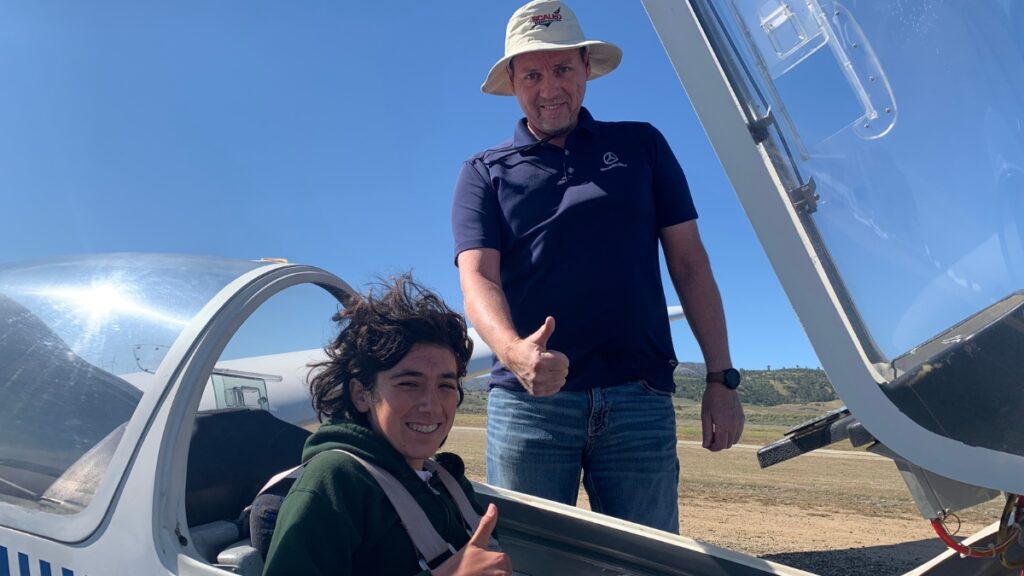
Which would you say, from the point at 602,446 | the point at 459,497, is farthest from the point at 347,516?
the point at 602,446

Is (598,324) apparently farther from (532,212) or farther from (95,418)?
(95,418)

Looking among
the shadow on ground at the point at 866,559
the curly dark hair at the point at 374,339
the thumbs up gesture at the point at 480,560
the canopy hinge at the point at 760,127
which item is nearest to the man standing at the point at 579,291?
the curly dark hair at the point at 374,339

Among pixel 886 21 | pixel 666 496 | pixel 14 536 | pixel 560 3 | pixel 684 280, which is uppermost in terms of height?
pixel 560 3

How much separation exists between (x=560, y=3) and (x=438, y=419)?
1258mm

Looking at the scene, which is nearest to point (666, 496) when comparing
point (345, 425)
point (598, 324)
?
point (598, 324)

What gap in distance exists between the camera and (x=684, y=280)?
97.7 inches

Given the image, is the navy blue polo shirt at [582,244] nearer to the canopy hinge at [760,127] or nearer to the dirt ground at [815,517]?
the canopy hinge at [760,127]

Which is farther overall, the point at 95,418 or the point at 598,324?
the point at 598,324

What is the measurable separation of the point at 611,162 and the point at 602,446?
79 cm

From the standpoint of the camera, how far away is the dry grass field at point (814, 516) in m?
5.41

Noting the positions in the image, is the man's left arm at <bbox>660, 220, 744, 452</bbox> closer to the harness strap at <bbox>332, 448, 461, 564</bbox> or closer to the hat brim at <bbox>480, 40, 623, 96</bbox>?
the hat brim at <bbox>480, 40, 623, 96</bbox>

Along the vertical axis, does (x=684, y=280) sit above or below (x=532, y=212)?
below

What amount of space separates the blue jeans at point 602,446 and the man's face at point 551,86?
75 centimetres

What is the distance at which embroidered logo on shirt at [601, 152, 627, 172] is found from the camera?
2363 millimetres
